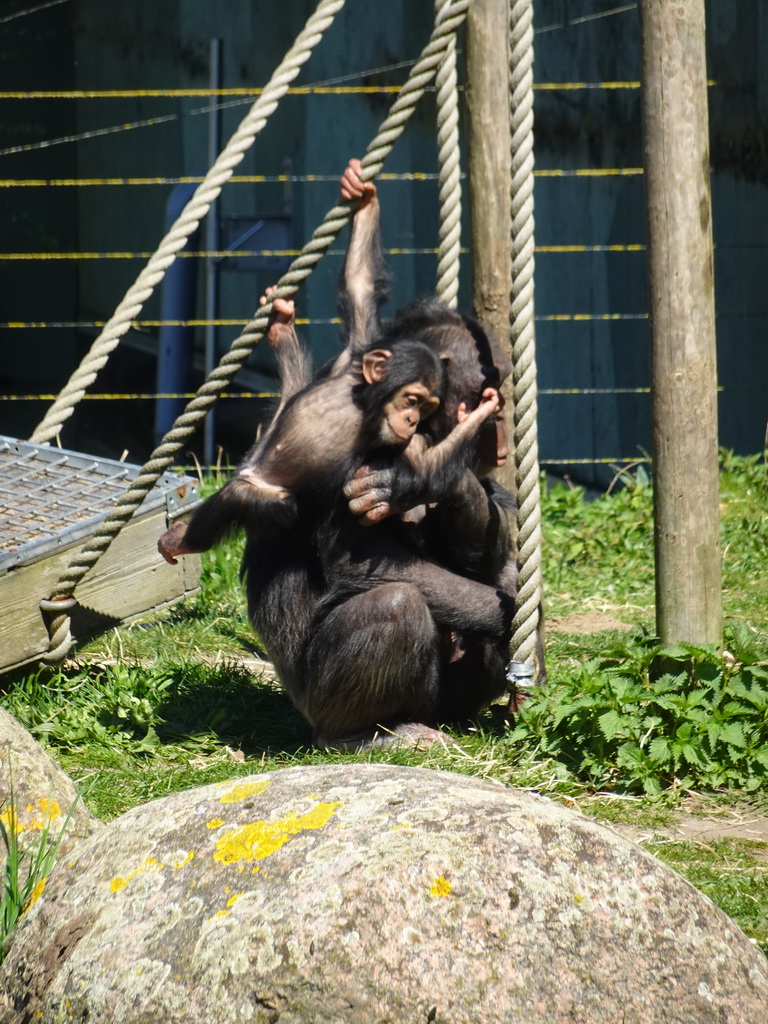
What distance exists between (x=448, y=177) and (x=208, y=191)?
2.81ft

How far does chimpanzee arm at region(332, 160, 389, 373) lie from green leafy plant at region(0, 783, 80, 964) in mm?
2077

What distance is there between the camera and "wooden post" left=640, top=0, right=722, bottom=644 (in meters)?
3.66

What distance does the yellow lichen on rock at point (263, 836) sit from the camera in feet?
6.73

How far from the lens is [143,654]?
5.07 meters

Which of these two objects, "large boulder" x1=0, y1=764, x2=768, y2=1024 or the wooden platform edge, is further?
the wooden platform edge

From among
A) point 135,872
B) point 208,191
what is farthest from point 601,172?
point 135,872

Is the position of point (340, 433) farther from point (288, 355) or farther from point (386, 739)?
point (386, 739)

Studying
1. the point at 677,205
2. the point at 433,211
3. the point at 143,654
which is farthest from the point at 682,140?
the point at 433,211

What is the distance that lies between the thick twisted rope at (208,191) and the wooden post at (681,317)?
118 cm

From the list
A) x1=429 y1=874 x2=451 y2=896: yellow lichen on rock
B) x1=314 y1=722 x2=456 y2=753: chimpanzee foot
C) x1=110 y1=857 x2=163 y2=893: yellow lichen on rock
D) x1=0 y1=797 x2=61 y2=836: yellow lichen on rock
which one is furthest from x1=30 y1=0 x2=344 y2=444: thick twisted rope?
x1=429 y1=874 x2=451 y2=896: yellow lichen on rock

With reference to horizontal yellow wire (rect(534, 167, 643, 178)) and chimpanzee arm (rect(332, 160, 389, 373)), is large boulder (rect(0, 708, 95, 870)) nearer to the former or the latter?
chimpanzee arm (rect(332, 160, 389, 373))

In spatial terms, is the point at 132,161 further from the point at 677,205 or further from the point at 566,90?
the point at 677,205

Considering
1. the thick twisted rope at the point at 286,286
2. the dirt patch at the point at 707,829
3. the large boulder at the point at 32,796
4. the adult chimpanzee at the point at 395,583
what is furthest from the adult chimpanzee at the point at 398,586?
the large boulder at the point at 32,796

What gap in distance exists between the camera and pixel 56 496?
4.80 metres
